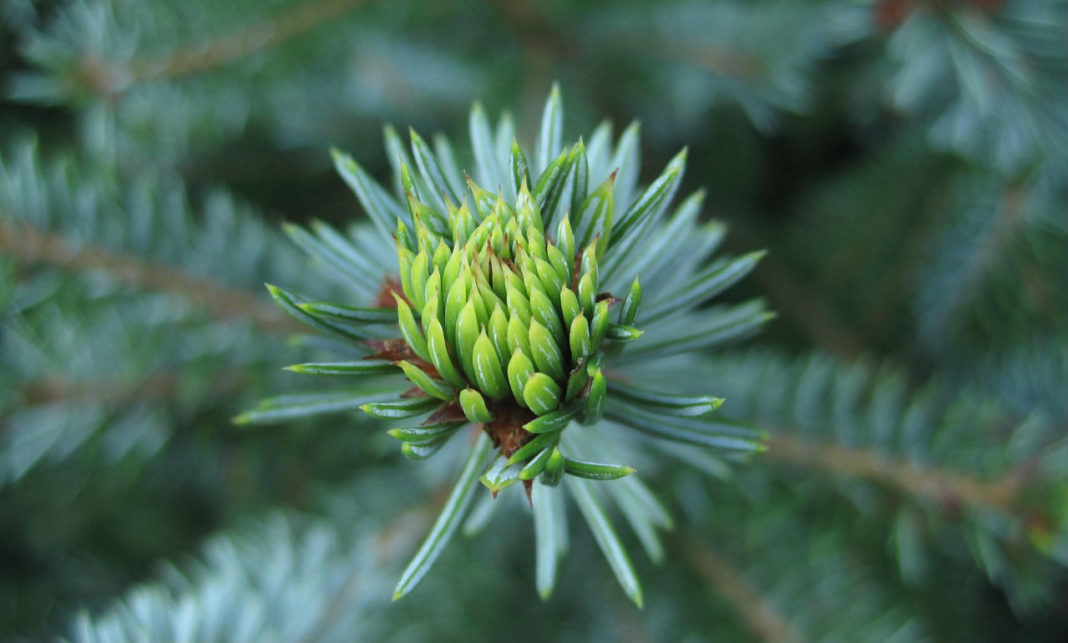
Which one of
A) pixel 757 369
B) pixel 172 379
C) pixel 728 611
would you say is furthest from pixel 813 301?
pixel 172 379

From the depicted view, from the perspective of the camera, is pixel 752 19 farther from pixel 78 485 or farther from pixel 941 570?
pixel 78 485

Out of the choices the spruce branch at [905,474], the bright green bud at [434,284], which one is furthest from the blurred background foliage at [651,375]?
the bright green bud at [434,284]

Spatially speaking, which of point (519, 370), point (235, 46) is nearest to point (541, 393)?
point (519, 370)

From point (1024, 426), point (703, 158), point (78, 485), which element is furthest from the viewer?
point (703, 158)

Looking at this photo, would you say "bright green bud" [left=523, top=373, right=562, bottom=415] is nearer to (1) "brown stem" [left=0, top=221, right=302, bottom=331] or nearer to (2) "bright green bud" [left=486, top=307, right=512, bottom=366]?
(2) "bright green bud" [left=486, top=307, right=512, bottom=366]

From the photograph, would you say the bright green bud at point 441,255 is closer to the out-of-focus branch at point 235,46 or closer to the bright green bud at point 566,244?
the bright green bud at point 566,244

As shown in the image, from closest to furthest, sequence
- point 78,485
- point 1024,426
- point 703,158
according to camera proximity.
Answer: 1. point 1024,426
2. point 78,485
3. point 703,158

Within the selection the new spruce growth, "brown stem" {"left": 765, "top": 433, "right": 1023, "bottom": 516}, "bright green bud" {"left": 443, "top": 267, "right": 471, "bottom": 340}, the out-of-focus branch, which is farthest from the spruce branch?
the out-of-focus branch
